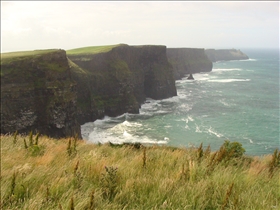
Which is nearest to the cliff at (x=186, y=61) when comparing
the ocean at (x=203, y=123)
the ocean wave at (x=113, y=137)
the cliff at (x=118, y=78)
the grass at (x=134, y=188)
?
the cliff at (x=118, y=78)

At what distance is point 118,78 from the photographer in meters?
83.9

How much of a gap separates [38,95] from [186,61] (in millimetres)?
130386

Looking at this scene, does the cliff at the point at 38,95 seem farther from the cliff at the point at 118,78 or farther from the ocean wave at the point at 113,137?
the cliff at the point at 118,78

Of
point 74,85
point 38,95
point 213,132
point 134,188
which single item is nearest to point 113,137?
point 74,85

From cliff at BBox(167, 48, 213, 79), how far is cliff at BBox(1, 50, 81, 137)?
329ft

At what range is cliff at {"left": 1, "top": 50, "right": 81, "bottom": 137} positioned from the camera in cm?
5003

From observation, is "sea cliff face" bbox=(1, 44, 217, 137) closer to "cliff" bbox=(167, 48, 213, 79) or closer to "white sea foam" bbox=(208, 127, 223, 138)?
"white sea foam" bbox=(208, 127, 223, 138)

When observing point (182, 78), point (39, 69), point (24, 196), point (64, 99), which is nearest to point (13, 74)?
point (39, 69)

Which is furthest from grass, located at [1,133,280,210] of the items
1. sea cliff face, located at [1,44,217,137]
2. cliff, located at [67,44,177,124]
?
cliff, located at [67,44,177,124]

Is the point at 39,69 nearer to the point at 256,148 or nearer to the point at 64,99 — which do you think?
the point at 64,99

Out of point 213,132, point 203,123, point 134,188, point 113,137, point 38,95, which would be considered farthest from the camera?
point 203,123

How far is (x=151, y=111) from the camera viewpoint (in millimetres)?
83562

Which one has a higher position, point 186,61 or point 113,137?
point 186,61

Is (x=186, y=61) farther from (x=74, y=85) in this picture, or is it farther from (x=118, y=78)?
(x=74, y=85)
